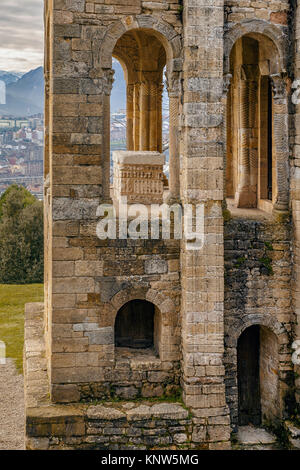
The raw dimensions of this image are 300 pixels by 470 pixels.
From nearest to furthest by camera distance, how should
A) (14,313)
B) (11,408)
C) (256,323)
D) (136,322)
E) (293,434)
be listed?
(293,434) < (256,323) < (136,322) < (11,408) < (14,313)

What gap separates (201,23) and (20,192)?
2268cm

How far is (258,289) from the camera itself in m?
12.2

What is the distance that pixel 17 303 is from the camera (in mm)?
24391

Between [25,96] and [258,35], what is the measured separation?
48009mm

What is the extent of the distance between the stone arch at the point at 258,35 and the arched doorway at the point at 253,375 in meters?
4.93

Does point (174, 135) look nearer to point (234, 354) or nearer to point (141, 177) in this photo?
point (141, 177)

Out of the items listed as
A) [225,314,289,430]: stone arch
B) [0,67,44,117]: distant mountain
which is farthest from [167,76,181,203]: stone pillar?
[0,67,44,117]: distant mountain

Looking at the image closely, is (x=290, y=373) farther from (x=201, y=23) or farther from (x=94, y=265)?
(x=201, y=23)

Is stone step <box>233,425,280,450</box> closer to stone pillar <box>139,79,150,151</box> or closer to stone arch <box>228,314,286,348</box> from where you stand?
stone arch <box>228,314,286,348</box>

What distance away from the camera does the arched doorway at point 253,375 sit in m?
13.0

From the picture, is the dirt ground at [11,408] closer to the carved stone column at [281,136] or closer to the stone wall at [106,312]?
the stone wall at [106,312]

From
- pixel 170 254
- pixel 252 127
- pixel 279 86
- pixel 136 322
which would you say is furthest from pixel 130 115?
pixel 170 254

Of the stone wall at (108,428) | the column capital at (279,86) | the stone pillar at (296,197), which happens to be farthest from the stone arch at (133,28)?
the stone wall at (108,428)

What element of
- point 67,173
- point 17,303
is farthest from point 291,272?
point 17,303
